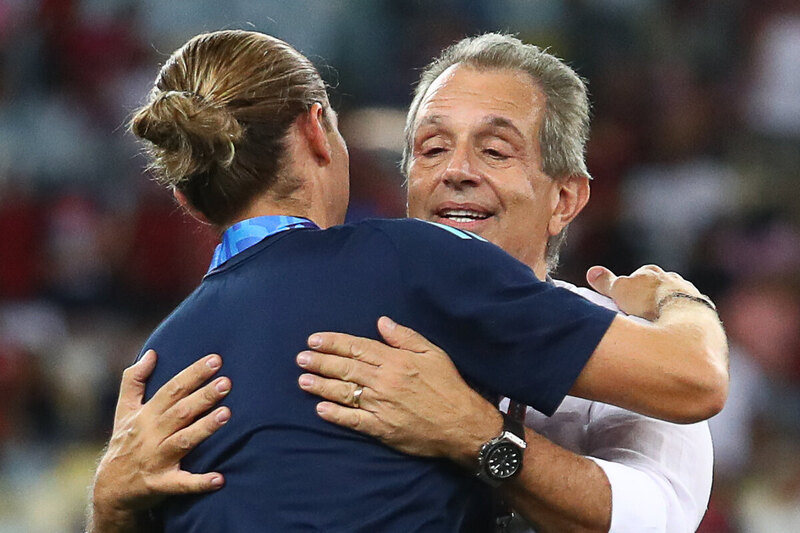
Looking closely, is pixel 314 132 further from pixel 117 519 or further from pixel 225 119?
pixel 117 519

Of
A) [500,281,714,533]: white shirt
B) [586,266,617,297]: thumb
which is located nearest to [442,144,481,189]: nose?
[586,266,617,297]: thumb

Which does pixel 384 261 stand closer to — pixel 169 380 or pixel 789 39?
pixel 169 380

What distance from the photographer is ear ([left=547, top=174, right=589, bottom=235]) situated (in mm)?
2723

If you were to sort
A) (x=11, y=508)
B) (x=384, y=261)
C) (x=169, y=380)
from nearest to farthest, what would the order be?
(x=384, y=261) < (x=169, y=380) < (x=11, y=508)

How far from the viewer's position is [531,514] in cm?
207

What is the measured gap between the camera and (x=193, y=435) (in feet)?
6.30

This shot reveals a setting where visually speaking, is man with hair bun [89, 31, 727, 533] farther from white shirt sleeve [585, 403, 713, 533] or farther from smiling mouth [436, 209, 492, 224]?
smiling mouth [436, 209, 492, 224]

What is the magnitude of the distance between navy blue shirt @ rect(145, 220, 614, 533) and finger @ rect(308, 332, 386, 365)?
15 millimetres

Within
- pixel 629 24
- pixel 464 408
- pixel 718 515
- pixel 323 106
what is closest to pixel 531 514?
pixel 464 408

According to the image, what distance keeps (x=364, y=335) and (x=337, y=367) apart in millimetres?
71

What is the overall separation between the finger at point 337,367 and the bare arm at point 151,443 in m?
0.14

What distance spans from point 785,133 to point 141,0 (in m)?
3.54

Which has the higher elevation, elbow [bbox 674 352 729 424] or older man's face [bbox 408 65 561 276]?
older man's face [bbox 408 65 561 276]

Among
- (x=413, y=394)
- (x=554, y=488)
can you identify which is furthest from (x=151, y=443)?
(x=554, y=488)
